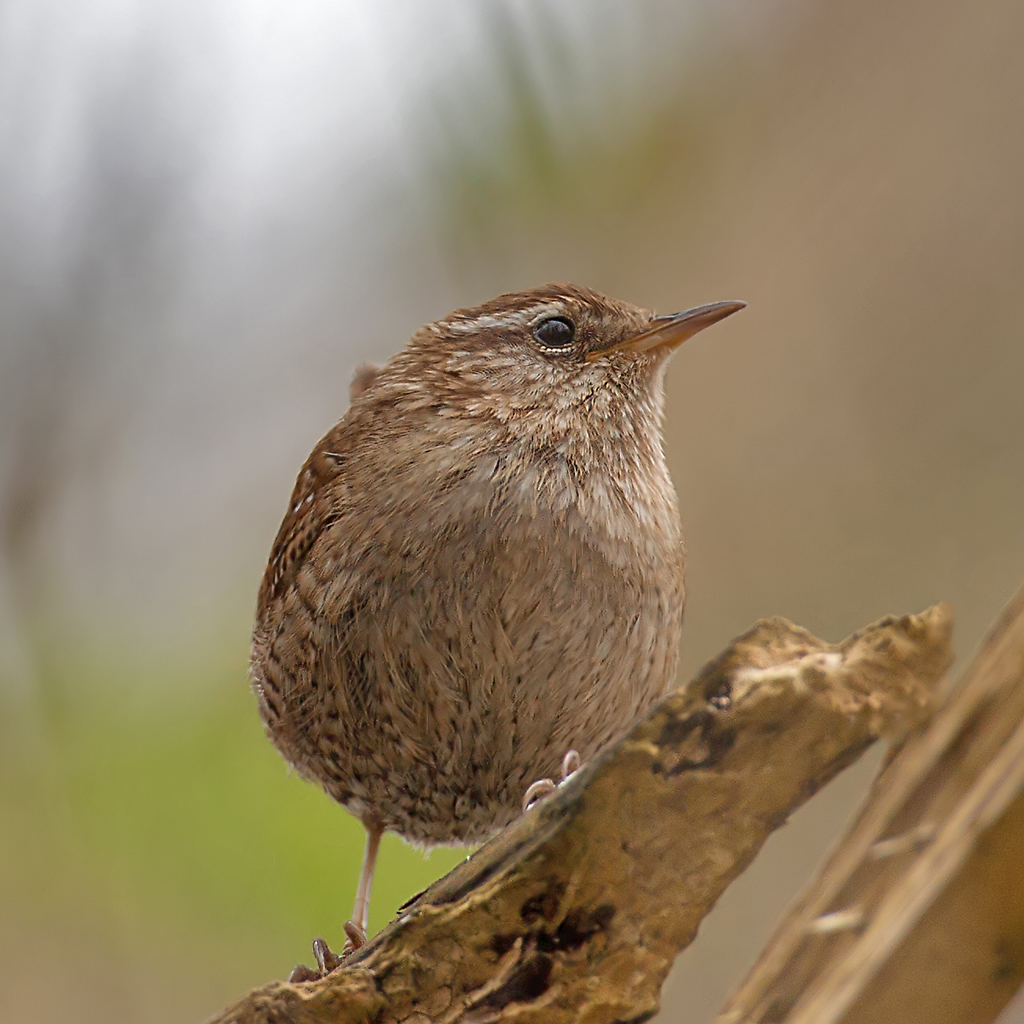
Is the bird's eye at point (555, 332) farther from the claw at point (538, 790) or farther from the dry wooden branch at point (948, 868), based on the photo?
the dry wooden branch at point (948, 868)

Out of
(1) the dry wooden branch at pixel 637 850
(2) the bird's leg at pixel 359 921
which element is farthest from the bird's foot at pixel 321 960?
(1) the dry wooden branch at pixel 637 850

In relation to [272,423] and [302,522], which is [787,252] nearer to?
[302,522]

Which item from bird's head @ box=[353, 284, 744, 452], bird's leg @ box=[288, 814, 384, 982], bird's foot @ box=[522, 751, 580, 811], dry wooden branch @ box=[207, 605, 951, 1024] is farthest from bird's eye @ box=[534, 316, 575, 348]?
dry wooden branch @ box=[207, 605, 951, 1024]

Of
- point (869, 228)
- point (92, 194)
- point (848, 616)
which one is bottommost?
point (848, 616)

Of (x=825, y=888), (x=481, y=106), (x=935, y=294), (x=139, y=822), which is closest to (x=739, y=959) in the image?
(x=825, y=888)

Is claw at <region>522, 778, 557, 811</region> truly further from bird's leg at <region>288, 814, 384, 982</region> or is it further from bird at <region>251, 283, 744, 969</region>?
bird's leg at <region>288, 814, 384, 982</region>

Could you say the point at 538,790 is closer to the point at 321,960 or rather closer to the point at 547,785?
the point at 547,785
